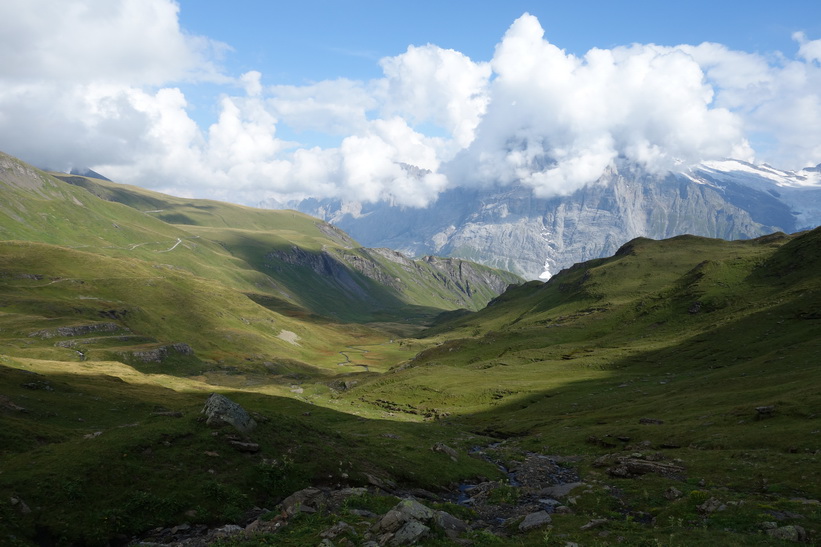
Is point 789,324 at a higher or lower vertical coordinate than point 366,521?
higher

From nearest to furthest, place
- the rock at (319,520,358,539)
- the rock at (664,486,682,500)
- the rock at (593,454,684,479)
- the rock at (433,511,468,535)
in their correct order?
the rock at (319,520,358,539)
the rock at (433,511,468,535)
the rock at (664,486,682,500)
the rock at (593,454,684,479)

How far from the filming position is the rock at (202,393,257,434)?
1479 inches

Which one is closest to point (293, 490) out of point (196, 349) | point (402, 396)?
point (402, 396)

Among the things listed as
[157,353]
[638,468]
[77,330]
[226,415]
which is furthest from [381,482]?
[77,330]

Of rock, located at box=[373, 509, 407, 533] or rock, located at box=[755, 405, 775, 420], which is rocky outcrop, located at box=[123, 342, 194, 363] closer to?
rock, located at box=[373, 509, 407, 533]

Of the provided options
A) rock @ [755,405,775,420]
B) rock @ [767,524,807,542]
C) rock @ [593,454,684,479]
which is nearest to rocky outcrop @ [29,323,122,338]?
rock @ [593,454,684,479]

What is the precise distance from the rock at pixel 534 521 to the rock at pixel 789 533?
445 inches

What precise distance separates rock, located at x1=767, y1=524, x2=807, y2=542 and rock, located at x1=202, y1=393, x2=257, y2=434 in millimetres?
34335

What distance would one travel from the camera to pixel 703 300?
147375 millimetres

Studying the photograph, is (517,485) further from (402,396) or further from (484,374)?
(484,374)

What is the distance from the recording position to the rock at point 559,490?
37897 millimetres

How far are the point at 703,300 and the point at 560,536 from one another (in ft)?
484

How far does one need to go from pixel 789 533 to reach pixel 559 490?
58.2 feet

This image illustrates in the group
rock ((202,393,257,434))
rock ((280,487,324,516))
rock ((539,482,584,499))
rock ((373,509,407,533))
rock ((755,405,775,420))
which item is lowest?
rock ((539,482,584,499))
